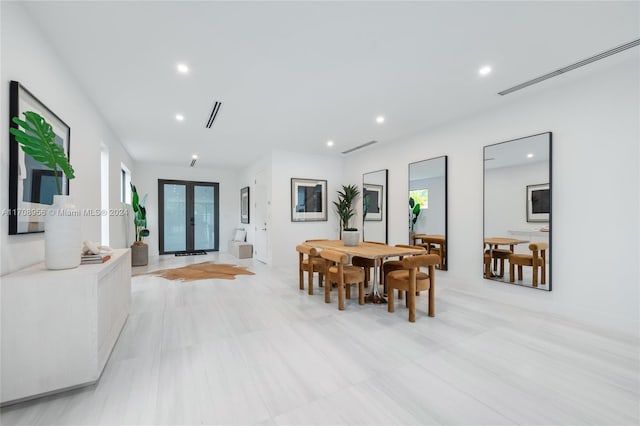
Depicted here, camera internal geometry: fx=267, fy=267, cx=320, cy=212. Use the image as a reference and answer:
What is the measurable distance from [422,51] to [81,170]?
3851 millimetres

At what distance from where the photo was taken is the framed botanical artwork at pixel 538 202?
3.23 meters

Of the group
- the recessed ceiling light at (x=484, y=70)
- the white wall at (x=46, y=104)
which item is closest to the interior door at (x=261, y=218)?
the white wall at (x=46, y=104)

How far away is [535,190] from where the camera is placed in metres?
3.36

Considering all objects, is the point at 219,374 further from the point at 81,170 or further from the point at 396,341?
the point at 81,170

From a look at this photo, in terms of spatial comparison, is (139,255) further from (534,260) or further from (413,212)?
(534,260)

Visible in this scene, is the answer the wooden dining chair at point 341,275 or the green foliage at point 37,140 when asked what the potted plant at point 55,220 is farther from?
the wooden dining chair at point 341,275

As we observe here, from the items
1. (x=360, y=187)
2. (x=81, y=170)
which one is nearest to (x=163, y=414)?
(x=81, y=170)

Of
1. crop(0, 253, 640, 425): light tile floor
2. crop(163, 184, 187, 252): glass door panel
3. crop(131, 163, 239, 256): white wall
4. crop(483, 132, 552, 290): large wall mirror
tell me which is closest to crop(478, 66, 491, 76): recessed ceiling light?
crop(483, 132, 552, 290): large wall mirror

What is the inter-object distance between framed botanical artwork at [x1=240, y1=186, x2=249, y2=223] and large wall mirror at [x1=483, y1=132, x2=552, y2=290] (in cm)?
613

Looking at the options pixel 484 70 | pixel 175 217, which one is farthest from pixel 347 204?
pixel 175 217

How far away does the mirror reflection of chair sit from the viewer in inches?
129

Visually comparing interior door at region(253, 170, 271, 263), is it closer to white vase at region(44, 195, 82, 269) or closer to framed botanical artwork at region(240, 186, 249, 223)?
framed botanical artwork at region(240, 186, 249, 223)

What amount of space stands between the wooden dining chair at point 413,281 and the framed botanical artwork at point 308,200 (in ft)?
11.3

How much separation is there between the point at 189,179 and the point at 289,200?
4.23m
